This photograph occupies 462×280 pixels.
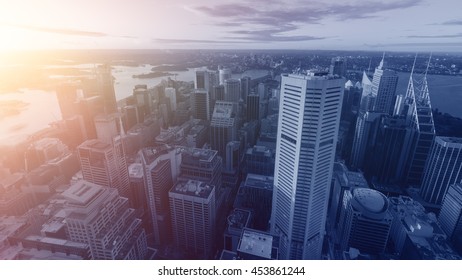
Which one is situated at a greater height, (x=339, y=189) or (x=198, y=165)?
(x=198, y=165)

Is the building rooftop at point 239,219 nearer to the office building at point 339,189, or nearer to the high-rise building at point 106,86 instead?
the office building at point 339,189

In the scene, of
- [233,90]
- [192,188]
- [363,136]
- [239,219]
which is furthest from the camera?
[233,90]

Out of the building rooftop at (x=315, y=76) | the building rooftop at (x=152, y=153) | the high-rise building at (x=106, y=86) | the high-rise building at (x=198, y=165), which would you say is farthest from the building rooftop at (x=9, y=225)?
the building rooftop at (x=315, y=76)

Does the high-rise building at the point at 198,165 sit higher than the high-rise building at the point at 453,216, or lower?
higher

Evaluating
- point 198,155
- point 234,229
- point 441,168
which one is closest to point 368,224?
point 234,229

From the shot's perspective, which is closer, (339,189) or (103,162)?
(103,162)

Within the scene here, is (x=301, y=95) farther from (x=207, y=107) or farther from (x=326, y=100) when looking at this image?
(x=207, y=107)

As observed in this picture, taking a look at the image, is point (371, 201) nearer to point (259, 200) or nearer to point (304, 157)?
point (259, 200)
